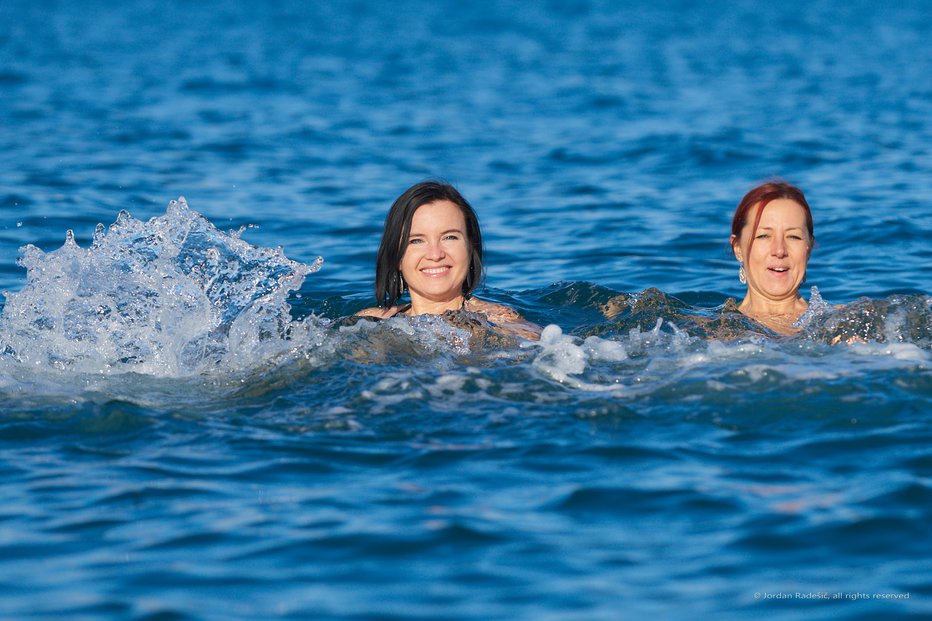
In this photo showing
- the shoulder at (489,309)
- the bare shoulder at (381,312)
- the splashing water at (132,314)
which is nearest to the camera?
the splashing water at (132,314)

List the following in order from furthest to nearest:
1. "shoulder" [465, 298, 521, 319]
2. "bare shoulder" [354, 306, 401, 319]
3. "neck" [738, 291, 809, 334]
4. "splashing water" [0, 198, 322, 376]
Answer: "bare shoulder" [354, 306, 401, 319]
"shoulder" [465, 298, 521, 319]
"neck" [738, 291, 809, 334]
"splashing water" [0, 198, 322, 376]

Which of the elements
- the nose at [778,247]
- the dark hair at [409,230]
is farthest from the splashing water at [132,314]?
the nose at [778,247]

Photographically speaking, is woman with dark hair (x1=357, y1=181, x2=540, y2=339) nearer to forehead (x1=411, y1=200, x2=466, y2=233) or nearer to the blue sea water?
forehead (x1=411, y1=200, x2=466, y2=233)

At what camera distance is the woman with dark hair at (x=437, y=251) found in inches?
326

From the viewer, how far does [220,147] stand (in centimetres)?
1711

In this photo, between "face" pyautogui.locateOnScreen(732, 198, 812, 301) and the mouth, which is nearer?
"face" pyautogui.locateOnScreen(732, 198, 812, 301)

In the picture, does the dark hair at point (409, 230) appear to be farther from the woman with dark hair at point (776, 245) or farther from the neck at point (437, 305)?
the woman with dark hair at point (776, 245)

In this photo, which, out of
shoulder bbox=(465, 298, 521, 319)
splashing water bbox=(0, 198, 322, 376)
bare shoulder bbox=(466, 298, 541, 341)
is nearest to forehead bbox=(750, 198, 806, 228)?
bare shoulder bbox=(466, 298, 541, 341)

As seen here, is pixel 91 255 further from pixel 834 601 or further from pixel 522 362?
pixel 834 601

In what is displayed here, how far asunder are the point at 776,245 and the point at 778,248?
0.02m

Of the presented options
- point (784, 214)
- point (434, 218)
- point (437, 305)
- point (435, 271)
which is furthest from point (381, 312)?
point (784, 214)

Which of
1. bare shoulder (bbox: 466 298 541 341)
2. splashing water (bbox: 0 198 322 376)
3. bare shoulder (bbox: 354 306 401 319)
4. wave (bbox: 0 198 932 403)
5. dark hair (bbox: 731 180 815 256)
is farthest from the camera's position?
bare shoulder (bbox: 354 306 401 319)

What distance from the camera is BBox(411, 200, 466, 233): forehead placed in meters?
8.29

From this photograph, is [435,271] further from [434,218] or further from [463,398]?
[463,398]
